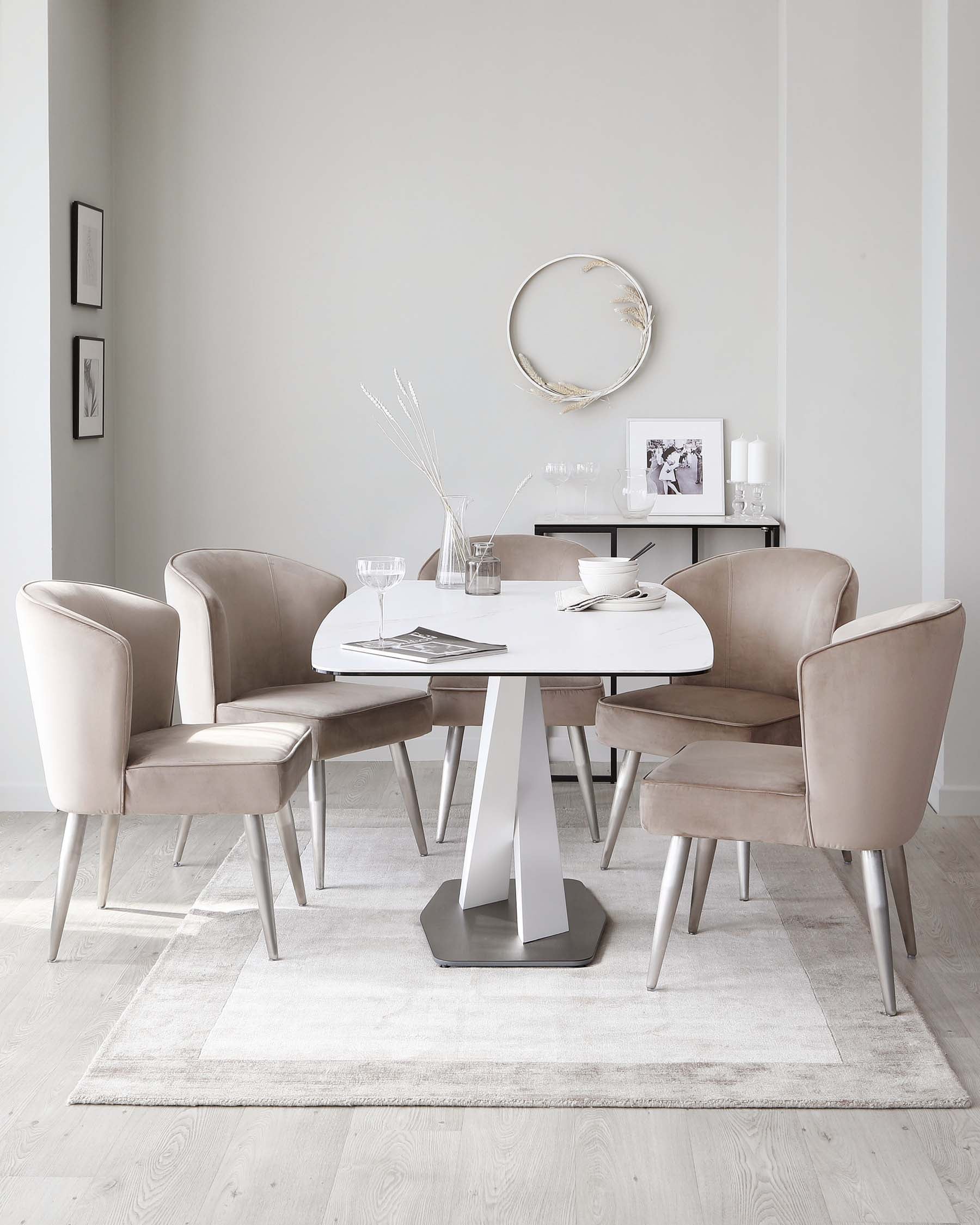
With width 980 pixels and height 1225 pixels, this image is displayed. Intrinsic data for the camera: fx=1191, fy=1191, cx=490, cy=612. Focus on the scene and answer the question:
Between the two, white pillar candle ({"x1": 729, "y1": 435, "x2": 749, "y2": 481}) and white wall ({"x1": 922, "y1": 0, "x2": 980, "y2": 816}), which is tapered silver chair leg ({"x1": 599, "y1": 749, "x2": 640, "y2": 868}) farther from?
white pillar candle ({"x1": 729, "y1": 435, "x2": 749, "y2": 481})

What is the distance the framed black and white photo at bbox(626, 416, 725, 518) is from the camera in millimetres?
4176

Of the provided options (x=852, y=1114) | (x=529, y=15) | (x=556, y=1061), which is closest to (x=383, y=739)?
(x=556, y=1061)

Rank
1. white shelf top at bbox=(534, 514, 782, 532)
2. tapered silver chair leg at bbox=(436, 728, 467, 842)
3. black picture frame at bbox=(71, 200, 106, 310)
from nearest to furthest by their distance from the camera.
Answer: tapered silver chair leg at bbox=(436, 728, 467, 842)
black picture frame at bbox=(71, 200, 106, 310)
white shelf top at bbox=(534, 514, 782, 532)

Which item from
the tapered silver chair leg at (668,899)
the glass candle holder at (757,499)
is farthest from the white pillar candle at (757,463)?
the tapered silver chair leg at (668,899)

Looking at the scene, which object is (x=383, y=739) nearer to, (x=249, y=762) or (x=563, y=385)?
(x=249, y=762)

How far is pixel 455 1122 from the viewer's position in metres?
2.02

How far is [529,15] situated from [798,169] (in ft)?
3.53

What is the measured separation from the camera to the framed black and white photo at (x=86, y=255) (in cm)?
375

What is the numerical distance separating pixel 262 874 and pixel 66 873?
452 mm

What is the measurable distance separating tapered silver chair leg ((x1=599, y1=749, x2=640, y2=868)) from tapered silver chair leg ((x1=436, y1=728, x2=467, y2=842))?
0.51 meters

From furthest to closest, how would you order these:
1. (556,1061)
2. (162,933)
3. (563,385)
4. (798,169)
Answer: (563,385)
(798,169)
(162,933)
(556,1061)

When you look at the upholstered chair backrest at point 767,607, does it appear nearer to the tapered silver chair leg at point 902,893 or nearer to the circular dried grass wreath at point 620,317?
the tapered silver chair leg at point 902,893

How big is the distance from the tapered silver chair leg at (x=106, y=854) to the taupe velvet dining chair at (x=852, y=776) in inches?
52.2

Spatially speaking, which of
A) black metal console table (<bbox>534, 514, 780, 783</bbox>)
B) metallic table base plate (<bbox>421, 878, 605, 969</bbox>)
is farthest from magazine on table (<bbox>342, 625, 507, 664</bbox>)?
black metal console table (<bbox>534, 514, 780, 783</bbox>)
